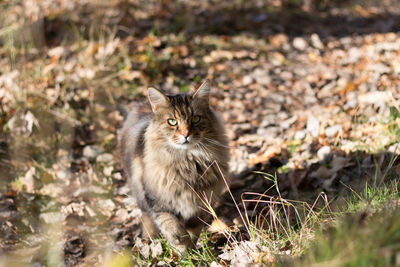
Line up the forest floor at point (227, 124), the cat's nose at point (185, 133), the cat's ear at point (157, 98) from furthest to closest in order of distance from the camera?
the cat's ear at point (157, 98), the cat's nose at point (185, 133), the forest floor at point (227, 124)

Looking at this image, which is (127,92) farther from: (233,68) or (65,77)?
(233,68)

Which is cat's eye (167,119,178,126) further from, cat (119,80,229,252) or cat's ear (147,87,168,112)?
cat's ear (147,87,168,112)

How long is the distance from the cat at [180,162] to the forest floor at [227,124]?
7.7 inches

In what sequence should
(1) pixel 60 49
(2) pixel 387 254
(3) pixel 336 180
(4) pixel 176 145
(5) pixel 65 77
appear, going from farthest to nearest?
(1) pixel 60 49
(5) pixel 65 77
(3) pixel 336 180
(4) pixel 176 145
(2) pixel 387 254

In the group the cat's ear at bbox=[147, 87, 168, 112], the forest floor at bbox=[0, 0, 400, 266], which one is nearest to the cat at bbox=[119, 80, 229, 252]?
the cat's ear at bbox=[147, 87, 168, 112]

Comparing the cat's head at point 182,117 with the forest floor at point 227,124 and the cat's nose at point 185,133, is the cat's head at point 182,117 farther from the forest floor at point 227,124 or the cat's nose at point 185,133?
the forest floor at point 227,124

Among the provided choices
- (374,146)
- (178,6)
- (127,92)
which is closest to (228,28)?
(178,6)

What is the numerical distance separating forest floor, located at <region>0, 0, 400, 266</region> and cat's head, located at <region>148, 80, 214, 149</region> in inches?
23.0

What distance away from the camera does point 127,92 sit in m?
5.10

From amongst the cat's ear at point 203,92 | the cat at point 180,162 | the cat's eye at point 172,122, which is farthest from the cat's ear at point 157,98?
the cat's ear at point 203,92

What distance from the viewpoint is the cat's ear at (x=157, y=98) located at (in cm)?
291

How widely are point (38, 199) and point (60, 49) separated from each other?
101 inches

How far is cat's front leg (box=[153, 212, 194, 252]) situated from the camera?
2.87m

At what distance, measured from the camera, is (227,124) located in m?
4.53
